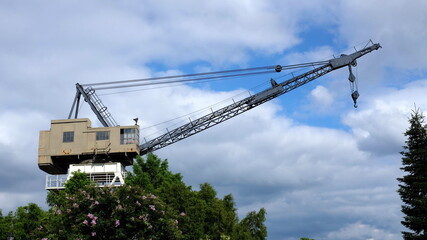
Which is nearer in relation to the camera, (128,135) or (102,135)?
(102,135)

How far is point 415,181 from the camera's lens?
56.3m

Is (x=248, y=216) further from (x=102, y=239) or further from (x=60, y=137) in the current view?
(x=102, y=239)

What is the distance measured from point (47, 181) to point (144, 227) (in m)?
50.3

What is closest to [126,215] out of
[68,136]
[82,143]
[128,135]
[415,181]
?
[415,181]

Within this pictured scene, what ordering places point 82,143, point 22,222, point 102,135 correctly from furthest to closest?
point 102,135 < point 82,143 < point 22,222

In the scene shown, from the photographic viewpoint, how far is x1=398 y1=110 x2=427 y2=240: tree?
53531mm

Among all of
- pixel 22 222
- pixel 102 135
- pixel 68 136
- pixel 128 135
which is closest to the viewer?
pixel 22 222

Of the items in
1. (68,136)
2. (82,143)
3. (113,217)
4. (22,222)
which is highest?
(68,136)

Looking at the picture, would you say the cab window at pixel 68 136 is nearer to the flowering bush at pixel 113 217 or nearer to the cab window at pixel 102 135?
the cab window at pixel 102 135

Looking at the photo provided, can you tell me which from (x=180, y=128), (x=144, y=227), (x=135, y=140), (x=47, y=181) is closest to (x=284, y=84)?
(x=180, y=128)

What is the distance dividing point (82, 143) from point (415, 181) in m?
48.3

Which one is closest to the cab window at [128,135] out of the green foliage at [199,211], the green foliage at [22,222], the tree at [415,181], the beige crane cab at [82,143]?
the beige crane cab at [82,143]

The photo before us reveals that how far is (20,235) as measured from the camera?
208 feet

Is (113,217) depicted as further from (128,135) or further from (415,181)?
(128,135)
